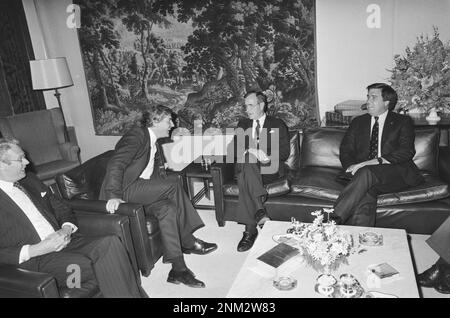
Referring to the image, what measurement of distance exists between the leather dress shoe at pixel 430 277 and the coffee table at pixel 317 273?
0.35 m

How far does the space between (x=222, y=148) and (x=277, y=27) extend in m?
1.71

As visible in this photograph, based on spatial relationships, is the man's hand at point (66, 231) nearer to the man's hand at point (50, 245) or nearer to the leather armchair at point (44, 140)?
the man's hand at point (50, 245)

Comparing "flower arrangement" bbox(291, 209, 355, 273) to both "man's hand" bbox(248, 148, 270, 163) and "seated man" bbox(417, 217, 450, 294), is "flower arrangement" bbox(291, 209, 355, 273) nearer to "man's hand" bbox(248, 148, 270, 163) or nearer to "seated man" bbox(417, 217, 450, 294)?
"seated man" bbox(417, 217, 450, 294)

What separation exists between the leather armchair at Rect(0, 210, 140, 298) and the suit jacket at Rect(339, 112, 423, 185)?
7.06 feet

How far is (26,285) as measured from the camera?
1946 millimetres

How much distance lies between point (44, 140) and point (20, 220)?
2861 millimetres

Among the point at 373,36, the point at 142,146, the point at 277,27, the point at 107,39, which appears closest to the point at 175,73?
the point at 107,39

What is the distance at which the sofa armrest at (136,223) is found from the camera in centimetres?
282

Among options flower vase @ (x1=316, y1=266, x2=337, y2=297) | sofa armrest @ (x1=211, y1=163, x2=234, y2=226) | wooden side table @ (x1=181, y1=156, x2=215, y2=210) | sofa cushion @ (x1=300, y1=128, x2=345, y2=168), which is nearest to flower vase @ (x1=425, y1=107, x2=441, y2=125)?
sofa cushion @ (x1=300, y1=128, x2=345, y2=168)

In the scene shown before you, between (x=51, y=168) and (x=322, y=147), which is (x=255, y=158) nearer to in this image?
(x=322, y=147)

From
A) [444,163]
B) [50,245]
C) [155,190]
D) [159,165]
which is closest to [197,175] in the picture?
[159,165]

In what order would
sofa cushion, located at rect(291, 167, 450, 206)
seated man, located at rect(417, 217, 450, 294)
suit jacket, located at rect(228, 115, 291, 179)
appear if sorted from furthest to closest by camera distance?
suit jacket, located at rect(228, 115, 291, 179), sofa cushion, located at rect(291, 167, 450, 206), seated man, located at rect(417, 217, 450, 294)

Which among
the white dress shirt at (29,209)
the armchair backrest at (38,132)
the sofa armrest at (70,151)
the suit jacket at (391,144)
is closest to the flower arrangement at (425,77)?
the suit jacket at (391,144)

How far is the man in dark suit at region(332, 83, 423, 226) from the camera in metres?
3.22
